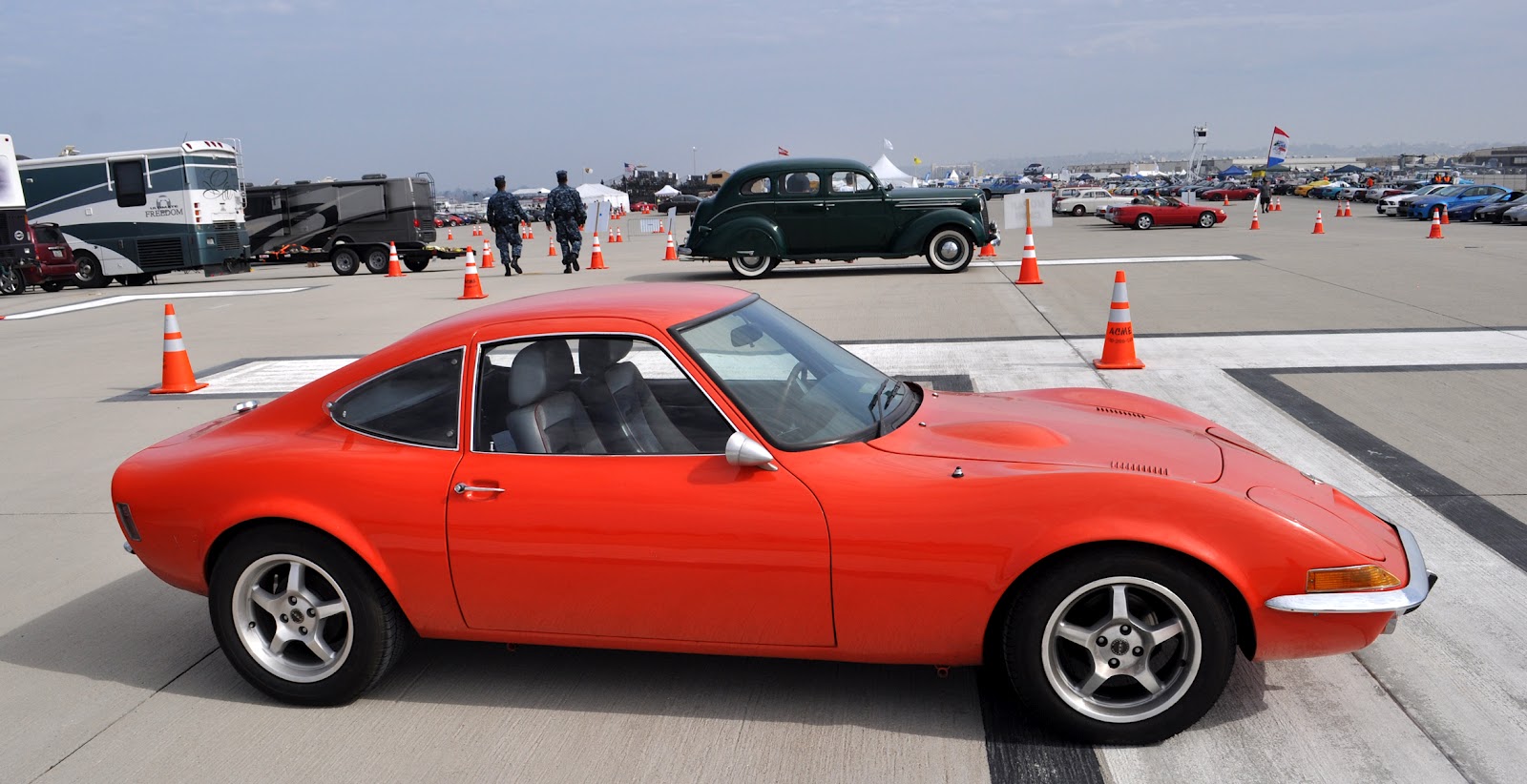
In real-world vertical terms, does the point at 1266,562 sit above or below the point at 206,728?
above

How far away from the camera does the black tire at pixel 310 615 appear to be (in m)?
3.53

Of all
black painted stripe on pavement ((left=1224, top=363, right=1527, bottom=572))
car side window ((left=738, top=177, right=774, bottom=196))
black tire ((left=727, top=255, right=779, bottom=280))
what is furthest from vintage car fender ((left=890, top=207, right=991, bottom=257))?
black painted stripe on pavement ((left=1224, top=363, right=1527, bottom=572))

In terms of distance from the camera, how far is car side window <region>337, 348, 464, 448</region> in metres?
3.62

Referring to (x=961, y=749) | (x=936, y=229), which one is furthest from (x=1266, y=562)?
(x=936, y=229)

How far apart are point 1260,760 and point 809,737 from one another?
1.26 meters

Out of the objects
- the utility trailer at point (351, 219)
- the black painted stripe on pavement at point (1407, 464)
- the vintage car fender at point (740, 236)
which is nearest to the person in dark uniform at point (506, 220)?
the utility trailer at point (351, 219)

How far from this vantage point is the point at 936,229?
59.9 ft

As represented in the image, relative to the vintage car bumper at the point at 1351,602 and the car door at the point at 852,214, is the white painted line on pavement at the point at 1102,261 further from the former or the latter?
the vintage car bumper at the point at 1351,602

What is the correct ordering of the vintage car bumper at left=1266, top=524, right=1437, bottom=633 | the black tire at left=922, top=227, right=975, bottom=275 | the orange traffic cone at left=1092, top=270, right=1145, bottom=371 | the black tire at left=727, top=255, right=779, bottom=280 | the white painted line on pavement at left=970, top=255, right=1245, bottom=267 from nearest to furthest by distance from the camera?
the vintage car bumper at left=1266, top=524, right=1437, bottom=633 < the orange traffic cone at left=1092, top=270, right=1145, bottom=371 < the black tire at left=922, top=227, right=975, bottom=275 < the black tire at left=727, top=255, right=779, bottom=280 < the white painted line on pavement at left=970, top=255, right=1245, bottom=267

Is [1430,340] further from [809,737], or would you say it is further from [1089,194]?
[1089,194]

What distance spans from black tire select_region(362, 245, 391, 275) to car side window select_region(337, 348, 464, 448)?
21.7 meters

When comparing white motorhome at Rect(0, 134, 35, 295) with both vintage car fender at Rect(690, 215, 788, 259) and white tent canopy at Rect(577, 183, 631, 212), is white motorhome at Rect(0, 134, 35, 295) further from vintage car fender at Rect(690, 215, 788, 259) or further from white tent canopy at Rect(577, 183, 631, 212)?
white tent canopy at Rect(577, 183, 631, 212)

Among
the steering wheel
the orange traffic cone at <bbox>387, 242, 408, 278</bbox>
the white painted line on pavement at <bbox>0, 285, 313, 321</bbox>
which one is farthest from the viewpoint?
the orange traffic cone at <bbox>387, 242, 408, 278</bbox>

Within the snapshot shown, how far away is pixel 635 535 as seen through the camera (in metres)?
3.31
